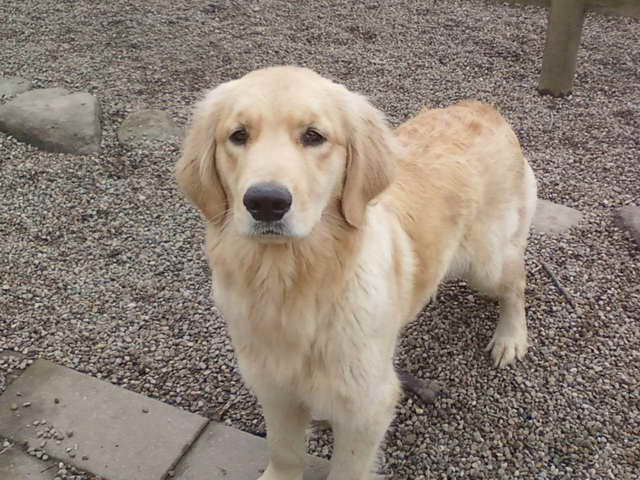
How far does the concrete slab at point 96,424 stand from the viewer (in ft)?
9.03

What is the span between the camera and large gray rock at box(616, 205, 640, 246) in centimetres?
415

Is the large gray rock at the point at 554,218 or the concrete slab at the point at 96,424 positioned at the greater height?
the large gray rock at the point at 554,218

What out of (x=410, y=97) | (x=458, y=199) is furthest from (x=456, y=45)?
(x=458, y=199)

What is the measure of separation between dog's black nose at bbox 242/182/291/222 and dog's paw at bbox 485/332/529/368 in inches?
77.5

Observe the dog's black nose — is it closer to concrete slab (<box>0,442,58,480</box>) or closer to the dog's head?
the dog's head

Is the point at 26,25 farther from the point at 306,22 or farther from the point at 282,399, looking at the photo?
the point at 282,399

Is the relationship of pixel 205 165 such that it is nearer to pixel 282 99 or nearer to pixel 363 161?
pixel 282 99

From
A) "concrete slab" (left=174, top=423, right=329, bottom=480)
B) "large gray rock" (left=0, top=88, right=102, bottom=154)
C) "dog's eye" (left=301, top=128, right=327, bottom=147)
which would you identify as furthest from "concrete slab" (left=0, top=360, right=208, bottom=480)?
"large gray rock" (left=0, top=88, right=102, bottom=154)

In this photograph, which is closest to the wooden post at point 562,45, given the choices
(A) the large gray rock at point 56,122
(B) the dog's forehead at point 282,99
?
(A) the large gray rock at point 56,122

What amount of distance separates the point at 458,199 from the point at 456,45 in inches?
175

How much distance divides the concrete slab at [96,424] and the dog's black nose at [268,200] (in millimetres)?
1491


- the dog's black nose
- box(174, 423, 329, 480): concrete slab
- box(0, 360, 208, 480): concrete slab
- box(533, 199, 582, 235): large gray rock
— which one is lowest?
→ box(174, 423, 329, 480): concrete slab

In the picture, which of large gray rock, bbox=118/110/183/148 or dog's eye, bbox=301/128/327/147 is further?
large gray rock, bbox=118/110/183/148

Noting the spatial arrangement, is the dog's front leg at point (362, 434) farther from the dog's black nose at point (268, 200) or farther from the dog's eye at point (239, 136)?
the dog's eye at point (239, 136)
